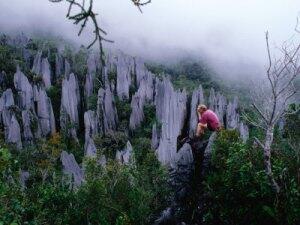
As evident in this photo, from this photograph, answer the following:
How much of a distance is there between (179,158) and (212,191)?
3.62 m

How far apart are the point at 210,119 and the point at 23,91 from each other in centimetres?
6051

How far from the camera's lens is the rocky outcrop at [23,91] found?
71188 mm

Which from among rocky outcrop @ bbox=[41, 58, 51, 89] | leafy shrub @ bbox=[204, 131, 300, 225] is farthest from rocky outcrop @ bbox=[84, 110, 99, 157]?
leafy shrub @ bbox=[204, 131, 300, 225]

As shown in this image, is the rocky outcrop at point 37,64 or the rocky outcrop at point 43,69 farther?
the rocky outcrop at point 37,64

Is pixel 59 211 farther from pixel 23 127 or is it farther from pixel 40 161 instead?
pixel 23 127

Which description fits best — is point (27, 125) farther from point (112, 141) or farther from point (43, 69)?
point (43, 69)

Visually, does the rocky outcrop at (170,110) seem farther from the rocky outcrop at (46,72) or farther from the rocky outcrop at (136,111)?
the rocky outcrop at (46,72)

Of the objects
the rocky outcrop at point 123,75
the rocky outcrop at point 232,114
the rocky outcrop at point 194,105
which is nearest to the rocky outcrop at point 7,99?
the rocky outcrop at point 123,75

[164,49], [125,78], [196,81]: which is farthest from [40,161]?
[164,49]

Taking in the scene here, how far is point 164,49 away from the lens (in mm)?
157875

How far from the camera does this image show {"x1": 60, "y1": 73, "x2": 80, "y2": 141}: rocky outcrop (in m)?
68.3

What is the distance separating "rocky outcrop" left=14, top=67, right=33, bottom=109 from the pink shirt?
2268 inches

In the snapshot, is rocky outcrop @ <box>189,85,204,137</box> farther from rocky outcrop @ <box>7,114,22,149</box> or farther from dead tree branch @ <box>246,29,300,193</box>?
dead tree branch @ <box>246,29,300,193</box>

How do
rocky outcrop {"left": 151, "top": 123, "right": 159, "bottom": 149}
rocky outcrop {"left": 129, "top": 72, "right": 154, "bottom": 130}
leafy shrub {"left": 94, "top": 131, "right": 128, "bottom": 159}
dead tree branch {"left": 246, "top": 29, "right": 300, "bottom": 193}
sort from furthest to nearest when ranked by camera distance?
rocky outcrop {"left": 129, "top": 72, "right": 154, "bottom": 130} < leafy shrub {"left": 94, "top": 131, "right": 128, "bottom": 159} < rocky outcrop {"left": 151, "top": 123, "right": 159, "bottom": 149} < dead tree branch {"left": 246, "top": 29, "right": 300, "bottom": 193}
